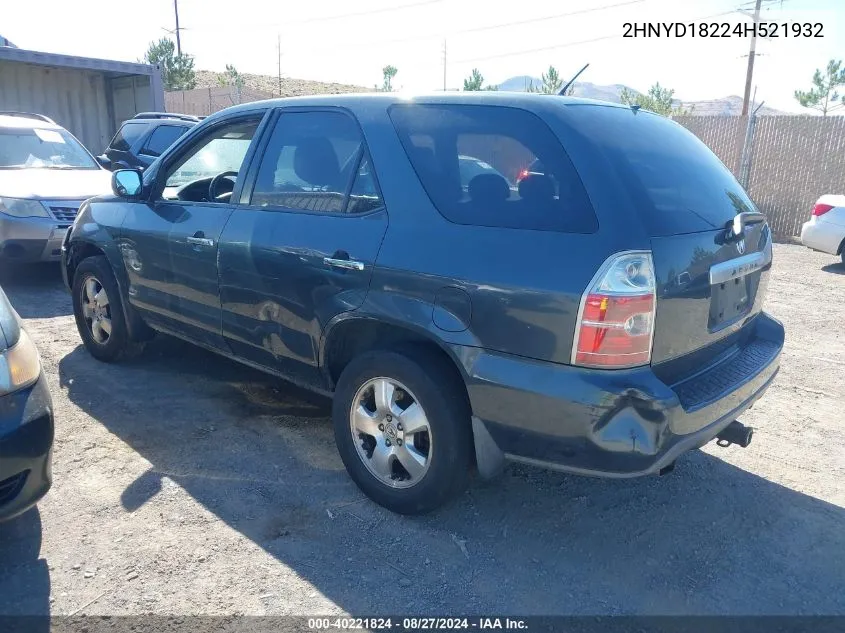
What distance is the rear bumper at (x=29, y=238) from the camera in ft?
23.0

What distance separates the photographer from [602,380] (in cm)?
253

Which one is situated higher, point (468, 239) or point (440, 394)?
point (468, 239)

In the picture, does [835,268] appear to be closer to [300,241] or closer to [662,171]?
[662,171]

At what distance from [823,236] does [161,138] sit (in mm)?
10486

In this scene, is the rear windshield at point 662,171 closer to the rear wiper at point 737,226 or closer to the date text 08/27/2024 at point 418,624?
the rear wiper at point 737,226

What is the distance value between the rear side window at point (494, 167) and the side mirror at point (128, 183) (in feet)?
7.08

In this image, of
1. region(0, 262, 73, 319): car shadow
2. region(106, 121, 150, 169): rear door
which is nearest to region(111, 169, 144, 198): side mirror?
region(0, 262, 73, 319): car shadow

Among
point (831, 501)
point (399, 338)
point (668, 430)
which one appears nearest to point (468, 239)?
point (399, 338)

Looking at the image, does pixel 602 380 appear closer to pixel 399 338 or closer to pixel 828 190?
pixel 399 338

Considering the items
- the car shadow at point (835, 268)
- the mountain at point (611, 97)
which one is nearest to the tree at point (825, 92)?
the mountain at point (611, 97)

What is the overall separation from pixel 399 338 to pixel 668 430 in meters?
1.24

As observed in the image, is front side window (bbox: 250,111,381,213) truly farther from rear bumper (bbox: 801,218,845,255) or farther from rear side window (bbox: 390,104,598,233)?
rear bumper (bbox: 801,218,845,255)

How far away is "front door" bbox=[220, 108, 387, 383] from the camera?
127 inches

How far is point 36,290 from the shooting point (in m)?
7.39
